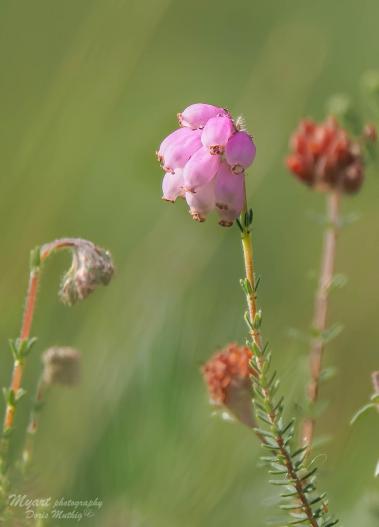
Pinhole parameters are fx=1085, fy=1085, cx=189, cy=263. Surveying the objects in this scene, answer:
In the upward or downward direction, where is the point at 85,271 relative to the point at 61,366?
upward

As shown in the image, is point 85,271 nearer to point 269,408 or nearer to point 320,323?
point 269,408

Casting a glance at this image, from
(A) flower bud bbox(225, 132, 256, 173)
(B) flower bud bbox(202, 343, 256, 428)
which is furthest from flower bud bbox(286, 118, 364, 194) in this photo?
(A) flower bud bbox(225, 132, 256, 173)

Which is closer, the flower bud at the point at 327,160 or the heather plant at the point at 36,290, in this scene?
the heather plant at the point at 36,290

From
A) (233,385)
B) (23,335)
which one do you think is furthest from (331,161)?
(23,335)

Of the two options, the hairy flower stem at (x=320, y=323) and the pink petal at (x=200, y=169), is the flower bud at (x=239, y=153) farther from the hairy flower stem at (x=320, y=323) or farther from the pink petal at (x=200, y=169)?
the hairy flower stem at (x=320, y=323)

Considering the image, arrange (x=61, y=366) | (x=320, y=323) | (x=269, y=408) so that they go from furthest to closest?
(x=320, y=323), (x=61, y=366), (x=269, y=408)

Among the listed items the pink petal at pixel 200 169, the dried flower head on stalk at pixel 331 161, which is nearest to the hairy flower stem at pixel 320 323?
the dried flower head on stalk at pixel 331 161

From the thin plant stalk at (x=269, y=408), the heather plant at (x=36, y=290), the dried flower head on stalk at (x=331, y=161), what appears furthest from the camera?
the dried flower head on stalk at (x=331, y=161)

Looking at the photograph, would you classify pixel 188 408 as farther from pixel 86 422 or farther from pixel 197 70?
pixel 197 70

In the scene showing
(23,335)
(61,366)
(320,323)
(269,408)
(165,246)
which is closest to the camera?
(269,408)
